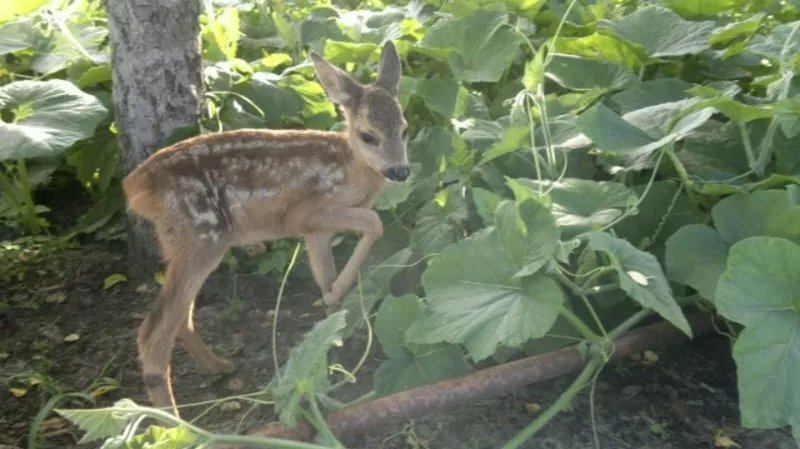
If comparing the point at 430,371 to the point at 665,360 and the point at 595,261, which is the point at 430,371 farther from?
the point at 665,360

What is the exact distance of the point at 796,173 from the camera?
2770 millimetres

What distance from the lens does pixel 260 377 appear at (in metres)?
2.96

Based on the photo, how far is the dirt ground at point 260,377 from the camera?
2625 millimetres

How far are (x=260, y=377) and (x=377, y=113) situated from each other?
3.06 feet

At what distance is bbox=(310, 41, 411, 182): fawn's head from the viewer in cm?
299

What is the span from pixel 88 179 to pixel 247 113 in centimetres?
82

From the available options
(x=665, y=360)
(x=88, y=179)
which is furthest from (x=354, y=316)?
(x=88, y=179)

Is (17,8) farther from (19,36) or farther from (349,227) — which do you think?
(349,227)

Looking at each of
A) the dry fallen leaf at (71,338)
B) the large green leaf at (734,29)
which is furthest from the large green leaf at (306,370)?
the large green leaf at (734,29)

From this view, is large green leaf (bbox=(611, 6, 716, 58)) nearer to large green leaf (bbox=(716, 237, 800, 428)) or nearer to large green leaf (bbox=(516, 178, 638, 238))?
large green leaf (bbox=(516, 178, 638, 238))

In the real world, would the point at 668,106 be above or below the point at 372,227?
above

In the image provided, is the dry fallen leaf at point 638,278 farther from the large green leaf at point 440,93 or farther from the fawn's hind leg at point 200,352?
the fawn's hind leg at point 200,352

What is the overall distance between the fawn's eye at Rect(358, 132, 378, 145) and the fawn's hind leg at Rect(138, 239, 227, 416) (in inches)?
26.3

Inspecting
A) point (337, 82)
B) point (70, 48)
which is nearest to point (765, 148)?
point (337, 82)
